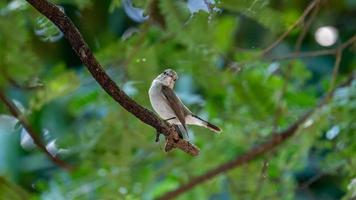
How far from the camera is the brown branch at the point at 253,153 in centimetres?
124

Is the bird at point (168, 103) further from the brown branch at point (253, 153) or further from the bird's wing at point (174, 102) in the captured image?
the brown branch at point (253, 153)

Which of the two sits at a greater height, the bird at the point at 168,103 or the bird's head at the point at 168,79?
the bird's head at the point at 168,79

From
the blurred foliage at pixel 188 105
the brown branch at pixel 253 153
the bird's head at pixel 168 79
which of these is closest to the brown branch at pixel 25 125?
the blurred foliage at pixel 188 105

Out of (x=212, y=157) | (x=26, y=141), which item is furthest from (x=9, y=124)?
(x=212, y=157)

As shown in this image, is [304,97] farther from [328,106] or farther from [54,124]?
[54,124]

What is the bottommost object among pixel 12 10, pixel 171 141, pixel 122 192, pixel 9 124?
pixel 171 141

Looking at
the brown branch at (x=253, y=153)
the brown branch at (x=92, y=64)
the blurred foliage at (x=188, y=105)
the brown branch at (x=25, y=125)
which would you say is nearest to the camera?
the brown branch at (x=92, y=64)

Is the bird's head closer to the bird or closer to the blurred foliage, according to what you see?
the bird

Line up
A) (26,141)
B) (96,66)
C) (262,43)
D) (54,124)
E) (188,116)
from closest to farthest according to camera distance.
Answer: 1. (96,66)
2. (188,116)
3. (26,141)
4. (54,124)
5. (262,43)

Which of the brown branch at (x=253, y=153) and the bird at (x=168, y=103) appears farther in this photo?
the brown branch at (x=253, y=153)

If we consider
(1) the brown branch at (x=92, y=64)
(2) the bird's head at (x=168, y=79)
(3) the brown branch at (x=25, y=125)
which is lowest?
(1) the brown branch at (x=92, y=64)

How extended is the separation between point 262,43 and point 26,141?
848 mm

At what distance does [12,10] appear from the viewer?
1.15 m

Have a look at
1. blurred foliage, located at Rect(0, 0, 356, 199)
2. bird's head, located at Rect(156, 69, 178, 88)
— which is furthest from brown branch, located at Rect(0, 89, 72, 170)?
bird's head, located at Rect(156, 69, 178, 88)
